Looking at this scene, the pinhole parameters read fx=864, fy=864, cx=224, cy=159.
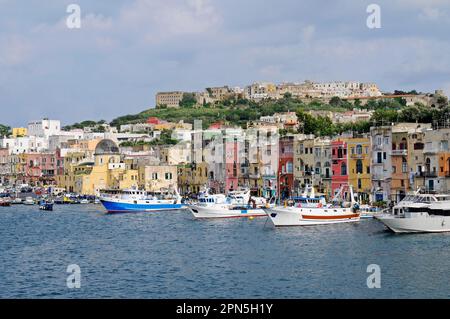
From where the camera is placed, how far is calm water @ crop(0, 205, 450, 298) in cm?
3966

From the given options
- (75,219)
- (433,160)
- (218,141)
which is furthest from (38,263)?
(218,141)

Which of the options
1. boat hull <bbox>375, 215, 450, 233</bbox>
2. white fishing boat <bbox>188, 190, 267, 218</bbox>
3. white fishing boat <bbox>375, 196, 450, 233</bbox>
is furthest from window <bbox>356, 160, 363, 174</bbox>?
boat hull <bbox>375, 215, 450, 233</bbox>

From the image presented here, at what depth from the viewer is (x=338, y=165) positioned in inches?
3605

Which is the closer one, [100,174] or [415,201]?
[415,201]

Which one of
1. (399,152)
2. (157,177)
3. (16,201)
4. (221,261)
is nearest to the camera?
(221,261)

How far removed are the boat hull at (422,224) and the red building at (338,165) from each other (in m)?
29.6

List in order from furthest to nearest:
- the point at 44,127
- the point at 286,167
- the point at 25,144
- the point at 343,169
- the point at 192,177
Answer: the point at 44,127
the point at 25,144
the point at 192,177
the point at 286,167
the point at 343,169

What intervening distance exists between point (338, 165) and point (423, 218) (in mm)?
31891

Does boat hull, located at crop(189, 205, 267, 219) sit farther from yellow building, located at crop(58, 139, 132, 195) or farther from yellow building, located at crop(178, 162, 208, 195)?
yellow building, located at crop(58, 139, 132, 195)

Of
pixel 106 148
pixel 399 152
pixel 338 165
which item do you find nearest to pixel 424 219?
pixel 399 152

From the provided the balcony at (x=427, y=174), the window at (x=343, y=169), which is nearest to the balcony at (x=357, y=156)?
the window at (x=343, y=169)

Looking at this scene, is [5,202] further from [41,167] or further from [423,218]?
[423,218]

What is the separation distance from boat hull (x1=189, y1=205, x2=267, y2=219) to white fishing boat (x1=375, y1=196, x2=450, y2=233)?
71.6 feet
